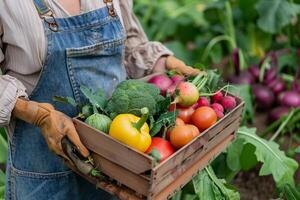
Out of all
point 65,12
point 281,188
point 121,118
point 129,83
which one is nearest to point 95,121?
point 121,118

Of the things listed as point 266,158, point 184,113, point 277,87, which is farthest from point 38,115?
point 277,87

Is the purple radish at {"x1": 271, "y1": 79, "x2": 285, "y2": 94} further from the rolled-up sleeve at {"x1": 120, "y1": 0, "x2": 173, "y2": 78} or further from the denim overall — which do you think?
the denim overall

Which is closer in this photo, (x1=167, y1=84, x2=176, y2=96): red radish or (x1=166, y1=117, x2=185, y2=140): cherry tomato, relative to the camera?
(x1=166, y1=117, x2=185, y2=140): cherry tomato

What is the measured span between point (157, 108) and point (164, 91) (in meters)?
0.15

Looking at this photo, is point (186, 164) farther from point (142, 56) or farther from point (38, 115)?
point (142, 56)

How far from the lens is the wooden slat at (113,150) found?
1.13 m

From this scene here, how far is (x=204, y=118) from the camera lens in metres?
1.31

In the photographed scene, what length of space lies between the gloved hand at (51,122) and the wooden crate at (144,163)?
0.02 meters

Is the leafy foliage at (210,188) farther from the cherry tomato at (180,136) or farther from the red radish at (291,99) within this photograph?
the red radish at (291,99)

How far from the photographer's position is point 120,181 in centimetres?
122

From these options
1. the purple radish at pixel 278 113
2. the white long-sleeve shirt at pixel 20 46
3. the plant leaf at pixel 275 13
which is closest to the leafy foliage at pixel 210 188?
the white long-sleeve shirt at pixel 20 46

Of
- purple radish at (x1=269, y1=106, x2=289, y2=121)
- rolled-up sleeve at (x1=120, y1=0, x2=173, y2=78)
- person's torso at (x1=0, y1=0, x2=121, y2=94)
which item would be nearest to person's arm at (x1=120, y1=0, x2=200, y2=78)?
rolled-up sleeve at (x1=120, y1=0, x2=173, y2=78)

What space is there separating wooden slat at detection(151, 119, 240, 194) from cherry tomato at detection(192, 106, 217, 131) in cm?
6

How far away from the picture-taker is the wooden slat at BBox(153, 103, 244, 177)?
116 cm
